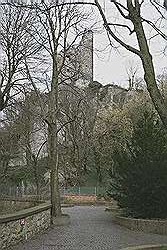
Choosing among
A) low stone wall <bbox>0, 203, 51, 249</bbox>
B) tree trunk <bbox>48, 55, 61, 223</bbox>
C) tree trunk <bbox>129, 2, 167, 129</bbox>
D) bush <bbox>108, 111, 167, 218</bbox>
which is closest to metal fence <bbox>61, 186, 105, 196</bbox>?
tree trunk <bbox>48, 55, 61, 223</bbox>

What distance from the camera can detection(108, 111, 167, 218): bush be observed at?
21141mm

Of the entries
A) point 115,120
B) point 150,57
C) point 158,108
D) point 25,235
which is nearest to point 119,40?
point 150,57

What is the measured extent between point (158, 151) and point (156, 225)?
352 cm

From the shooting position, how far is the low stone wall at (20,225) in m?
12.8

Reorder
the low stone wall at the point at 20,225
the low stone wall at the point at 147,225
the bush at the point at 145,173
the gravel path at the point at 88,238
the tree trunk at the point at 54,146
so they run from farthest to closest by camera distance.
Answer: the tree trunk at the point at 54,146, the bush at the point at 145,173, the low stone wall at the point at 147,225, the gravel path at the point at 88,238, the low stone wall at the point at 20,225

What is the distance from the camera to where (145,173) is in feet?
69.9

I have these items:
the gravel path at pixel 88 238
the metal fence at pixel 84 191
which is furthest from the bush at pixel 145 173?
the metal fence at pixel 84 191

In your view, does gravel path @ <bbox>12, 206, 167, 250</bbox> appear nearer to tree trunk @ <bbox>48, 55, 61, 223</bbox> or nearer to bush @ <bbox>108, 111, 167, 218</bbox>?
bush @ <bbox>108, 111, 167, 218</bbox>

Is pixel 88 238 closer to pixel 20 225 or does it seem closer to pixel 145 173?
pixel 20 225

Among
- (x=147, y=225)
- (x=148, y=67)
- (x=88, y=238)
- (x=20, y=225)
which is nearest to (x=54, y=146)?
(x=147, y=225)

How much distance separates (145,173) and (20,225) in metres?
8.22

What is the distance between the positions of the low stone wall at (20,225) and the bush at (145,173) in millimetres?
4605

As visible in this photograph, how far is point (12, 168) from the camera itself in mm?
49375

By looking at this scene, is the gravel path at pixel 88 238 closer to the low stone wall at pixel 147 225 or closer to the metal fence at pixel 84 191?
the low stone wall at pixel 147 225
